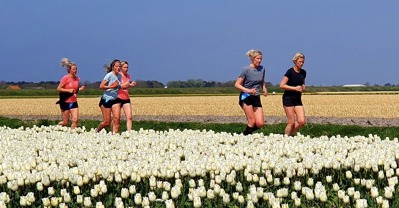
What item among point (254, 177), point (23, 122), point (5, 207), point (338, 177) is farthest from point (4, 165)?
point (23, 122)

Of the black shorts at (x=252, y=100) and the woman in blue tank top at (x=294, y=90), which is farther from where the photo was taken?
the black shorts at (x=252, y=100)

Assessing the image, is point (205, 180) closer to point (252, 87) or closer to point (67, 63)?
point (252, 87)

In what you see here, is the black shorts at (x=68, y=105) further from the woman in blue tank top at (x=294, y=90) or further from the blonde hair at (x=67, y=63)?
the woman in blue tank top at (x=294, y=90)

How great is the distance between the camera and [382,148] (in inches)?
464

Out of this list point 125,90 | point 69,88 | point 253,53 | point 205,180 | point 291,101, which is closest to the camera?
point 205,180

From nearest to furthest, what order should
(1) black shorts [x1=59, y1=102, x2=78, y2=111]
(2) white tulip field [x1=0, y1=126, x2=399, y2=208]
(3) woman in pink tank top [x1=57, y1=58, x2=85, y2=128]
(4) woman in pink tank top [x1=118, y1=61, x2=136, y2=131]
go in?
(2) white tulip field [x1=0, y1=126, x2=399, y2=208] < (4) woman in pink tank top [x1=118, y1=61, x2=136, y2=131] < (3) woman in pink tank top [x1=57, y1=58, x2=85, y2=128] < (1) black shorts [x1=59, y1=102, x2=78, y2=111]

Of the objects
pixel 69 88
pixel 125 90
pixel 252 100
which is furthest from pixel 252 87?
pixel 69 88

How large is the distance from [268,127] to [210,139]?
28.2 feet

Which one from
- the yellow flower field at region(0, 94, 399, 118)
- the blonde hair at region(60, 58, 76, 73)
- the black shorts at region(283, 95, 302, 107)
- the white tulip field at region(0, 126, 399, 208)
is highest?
the blonde hair at region(60, 58, 76, 73)

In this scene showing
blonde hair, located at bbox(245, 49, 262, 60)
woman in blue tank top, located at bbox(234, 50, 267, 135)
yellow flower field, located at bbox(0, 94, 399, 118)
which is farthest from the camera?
yellow flower field, located at bbox(0, 94, 399, 118)

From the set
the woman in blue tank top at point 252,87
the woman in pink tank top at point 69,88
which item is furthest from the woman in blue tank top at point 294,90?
the woman in pink tank top at point 69,88

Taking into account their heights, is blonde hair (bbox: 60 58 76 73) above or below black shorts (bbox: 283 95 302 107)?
above

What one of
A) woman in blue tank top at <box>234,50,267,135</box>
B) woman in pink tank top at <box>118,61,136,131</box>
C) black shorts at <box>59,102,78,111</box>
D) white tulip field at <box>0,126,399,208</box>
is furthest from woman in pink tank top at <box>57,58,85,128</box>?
white tulip field at <box>0,126,399,208</box>

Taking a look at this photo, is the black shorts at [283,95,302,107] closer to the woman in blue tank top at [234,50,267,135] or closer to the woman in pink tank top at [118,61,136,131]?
the woman in blue tank top at [234,50,267,135]
